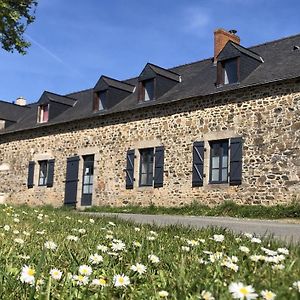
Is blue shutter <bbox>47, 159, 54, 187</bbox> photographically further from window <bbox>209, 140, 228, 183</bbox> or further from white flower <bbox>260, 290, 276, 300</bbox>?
white flower <bbox>260, 290, 276, 300</bbox>

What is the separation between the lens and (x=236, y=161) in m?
13.9

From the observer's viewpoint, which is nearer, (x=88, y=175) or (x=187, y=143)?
(x=187, y=143)

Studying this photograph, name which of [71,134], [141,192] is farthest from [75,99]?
[141,192]

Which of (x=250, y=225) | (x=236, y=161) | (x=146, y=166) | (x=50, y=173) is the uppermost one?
(x=236, y=161)

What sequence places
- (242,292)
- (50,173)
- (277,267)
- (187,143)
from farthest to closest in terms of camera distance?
1. (50,173)
2. (187,143)
3. (277,267)
4. (242,292)

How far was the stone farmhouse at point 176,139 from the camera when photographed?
527 inches

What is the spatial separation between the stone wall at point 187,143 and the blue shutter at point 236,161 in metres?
0.16

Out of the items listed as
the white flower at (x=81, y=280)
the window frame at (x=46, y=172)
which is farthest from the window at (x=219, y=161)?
the white flower at (x=81, y=280)

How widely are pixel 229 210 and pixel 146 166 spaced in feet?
14.1

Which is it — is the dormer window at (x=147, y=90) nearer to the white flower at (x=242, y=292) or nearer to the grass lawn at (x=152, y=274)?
the grass lawn at (x=152, y=274)

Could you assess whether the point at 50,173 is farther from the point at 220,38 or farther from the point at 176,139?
the point at 220,38

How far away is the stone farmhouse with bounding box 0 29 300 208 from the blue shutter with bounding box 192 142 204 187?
0.12 ft

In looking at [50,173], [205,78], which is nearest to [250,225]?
[205,78]

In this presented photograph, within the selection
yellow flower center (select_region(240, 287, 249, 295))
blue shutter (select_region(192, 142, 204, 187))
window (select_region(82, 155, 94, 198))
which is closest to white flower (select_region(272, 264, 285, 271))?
yellow flower center (select_region(240, 287, 249, 295))
